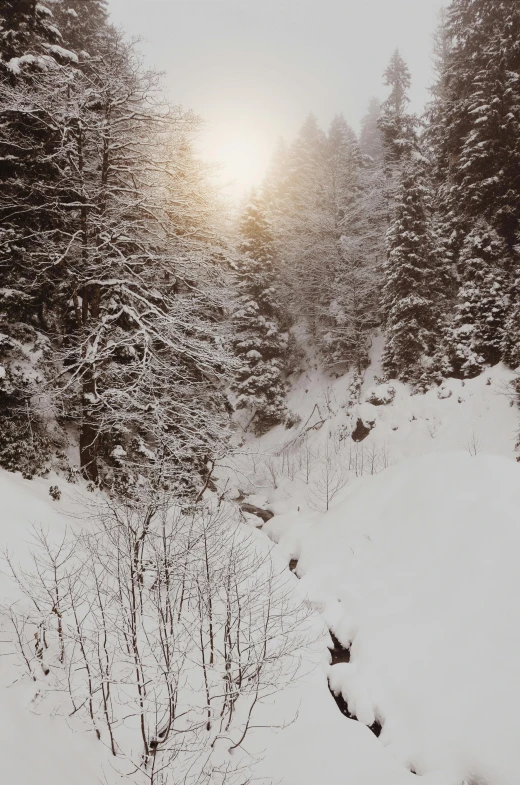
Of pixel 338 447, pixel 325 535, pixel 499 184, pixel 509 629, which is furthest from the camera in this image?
pixel 338 447

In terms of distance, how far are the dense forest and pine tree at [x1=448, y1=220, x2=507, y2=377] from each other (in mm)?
75

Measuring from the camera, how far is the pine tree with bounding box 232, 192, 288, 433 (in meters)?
21.8

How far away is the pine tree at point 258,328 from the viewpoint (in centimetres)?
2183

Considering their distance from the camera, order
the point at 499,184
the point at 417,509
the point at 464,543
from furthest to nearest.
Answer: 1. the point at 499,184
2. the point at 417,509
3. the point at 464,543

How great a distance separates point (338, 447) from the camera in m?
18.0

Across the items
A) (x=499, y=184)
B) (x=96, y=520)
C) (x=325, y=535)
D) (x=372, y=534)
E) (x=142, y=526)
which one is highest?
(x=499, y=184)

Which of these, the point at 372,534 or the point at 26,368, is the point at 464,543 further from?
the point at 26,368

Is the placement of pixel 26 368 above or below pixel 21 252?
below

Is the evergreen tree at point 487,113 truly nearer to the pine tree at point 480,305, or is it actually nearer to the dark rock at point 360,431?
the pine tree at point 480,305

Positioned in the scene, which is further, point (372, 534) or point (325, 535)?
point (325, 535)

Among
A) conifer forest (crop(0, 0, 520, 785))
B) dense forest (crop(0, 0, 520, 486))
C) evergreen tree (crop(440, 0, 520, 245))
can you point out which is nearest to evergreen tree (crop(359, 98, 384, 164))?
dense forest (crop(0, 0, 520, 486))

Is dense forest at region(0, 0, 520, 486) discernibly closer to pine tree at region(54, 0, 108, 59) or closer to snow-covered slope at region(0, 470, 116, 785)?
pine tree at region(54, 0, 108, 59)

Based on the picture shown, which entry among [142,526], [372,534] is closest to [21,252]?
[142,526]

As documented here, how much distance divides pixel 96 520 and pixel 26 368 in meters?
3.62
